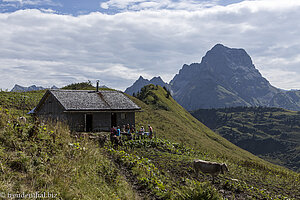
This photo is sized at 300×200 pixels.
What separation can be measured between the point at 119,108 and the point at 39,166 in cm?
2709

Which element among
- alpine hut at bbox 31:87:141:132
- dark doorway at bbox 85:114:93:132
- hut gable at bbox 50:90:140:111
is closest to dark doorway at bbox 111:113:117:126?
alpine hut at bbox 31:87:141:132

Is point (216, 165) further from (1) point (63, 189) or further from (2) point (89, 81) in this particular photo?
(2) point (89, 81)

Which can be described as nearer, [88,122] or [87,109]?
[87,109]

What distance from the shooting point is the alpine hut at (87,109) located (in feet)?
104

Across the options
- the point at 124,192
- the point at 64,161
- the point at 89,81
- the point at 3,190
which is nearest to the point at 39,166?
the point at 64,161

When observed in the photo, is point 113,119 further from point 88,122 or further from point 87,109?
point 87,109

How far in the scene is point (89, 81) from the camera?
77.2m

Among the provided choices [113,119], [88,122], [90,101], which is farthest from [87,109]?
[113,119]

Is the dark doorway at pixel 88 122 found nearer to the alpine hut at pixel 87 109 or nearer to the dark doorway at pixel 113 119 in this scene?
the alpine hut at pixel 87 109

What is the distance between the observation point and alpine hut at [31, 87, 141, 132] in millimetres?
31666

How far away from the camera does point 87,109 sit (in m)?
31.8

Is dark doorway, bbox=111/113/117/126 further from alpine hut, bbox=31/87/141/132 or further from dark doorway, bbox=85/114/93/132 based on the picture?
dark doorway, bbox=85/114/93/132

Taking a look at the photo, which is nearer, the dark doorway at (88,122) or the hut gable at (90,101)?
the hut gable at (90,101)

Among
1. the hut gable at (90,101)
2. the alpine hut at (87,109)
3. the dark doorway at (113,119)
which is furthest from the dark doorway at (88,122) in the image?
the dark doorway at (113,119)
